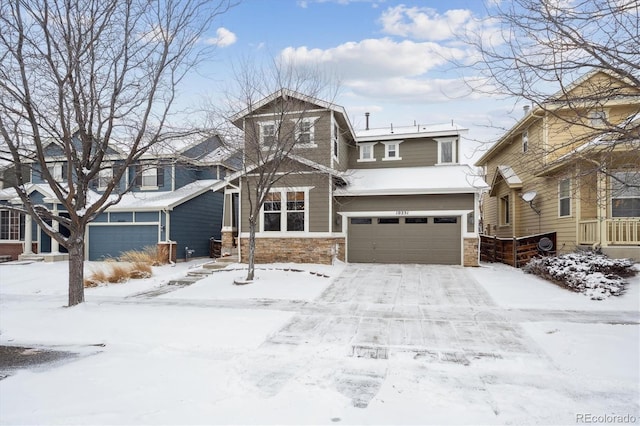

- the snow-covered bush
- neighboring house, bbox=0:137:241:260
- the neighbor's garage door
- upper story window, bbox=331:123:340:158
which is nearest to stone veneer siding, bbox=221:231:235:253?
neighboring house, bbox=0:137:241:260

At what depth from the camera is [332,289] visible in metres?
10.9

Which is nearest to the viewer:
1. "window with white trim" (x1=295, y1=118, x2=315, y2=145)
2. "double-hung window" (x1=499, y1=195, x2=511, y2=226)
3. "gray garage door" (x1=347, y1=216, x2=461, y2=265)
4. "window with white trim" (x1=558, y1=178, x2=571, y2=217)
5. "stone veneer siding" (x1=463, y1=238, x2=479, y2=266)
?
"window with white trim" (x1=295, y1=118, x2=315, y2=145)

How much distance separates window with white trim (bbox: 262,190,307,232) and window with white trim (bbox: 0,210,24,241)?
13.4 meters

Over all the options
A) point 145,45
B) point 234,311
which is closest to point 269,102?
point 145,45

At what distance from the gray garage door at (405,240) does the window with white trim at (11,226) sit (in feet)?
54.3

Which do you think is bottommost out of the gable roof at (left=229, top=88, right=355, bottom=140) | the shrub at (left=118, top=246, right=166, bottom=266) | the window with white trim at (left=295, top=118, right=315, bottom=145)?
the shrub at (left=118, top=246, right=166, bottom=266)

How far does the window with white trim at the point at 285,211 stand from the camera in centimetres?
1506

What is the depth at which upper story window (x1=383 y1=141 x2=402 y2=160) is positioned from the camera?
63.7 ft

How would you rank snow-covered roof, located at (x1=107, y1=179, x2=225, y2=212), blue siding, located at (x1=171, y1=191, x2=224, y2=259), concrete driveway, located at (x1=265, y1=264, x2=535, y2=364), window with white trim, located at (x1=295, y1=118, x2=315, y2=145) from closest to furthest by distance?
concrete driveway, located at (x1=265, y1=264, x2=535, y2=364), window with white trim, located at (x1=295, y1=118, x2=315, y2=145), snow-covered roof, located at (x1=107, y1=179, x2=225, y2=212), blue siding, located at (x1=171, y1=191, x2=224, y2=259)

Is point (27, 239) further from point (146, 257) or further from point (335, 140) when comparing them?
point (335, 140)

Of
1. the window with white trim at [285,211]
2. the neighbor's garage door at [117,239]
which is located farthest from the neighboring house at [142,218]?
the window with white trim at [285,211]

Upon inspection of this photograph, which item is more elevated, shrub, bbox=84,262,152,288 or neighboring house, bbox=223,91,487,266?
neighboring house, bbox=223,91,487,266

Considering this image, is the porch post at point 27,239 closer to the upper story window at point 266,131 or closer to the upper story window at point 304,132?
the upper story window at point 266,131

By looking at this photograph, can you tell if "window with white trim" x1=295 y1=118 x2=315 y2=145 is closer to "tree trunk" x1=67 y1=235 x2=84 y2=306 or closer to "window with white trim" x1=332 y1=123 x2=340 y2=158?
"window with white trim" x1=332 y1=123 x2=340 y2=158
